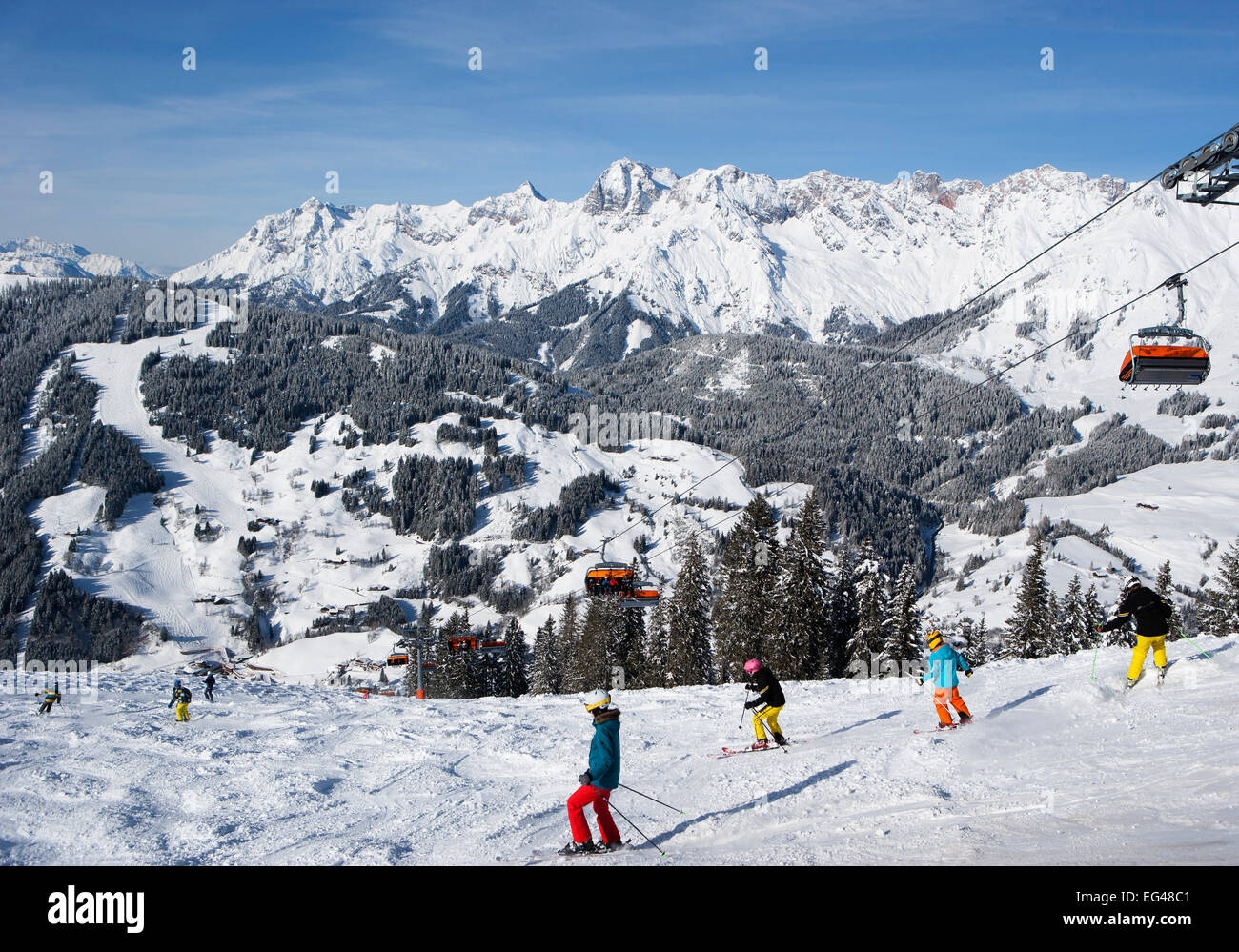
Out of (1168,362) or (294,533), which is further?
(294,533)

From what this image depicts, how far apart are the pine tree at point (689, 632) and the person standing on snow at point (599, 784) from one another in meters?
35.3

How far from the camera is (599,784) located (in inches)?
389

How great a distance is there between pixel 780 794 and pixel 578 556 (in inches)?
5739

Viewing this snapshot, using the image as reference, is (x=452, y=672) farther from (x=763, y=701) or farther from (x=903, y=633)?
(x=763, y=701)

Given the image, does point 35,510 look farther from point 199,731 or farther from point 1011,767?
point 1011,767

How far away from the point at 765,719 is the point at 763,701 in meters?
0.77

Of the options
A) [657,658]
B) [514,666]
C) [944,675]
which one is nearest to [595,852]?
[944,675]

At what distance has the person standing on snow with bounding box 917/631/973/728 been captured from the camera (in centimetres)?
1465

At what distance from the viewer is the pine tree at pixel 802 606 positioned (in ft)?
126

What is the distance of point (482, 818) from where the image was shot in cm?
1219

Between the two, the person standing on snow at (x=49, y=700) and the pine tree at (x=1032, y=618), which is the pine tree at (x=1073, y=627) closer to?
the pine tree at (x=1032, y=618)

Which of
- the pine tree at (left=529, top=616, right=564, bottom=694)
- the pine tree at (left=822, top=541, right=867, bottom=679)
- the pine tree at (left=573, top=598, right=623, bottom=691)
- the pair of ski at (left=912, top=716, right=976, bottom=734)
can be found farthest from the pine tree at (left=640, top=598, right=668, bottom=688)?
the pair of ski at (left=912, top=716, right=976, bottom=734)
